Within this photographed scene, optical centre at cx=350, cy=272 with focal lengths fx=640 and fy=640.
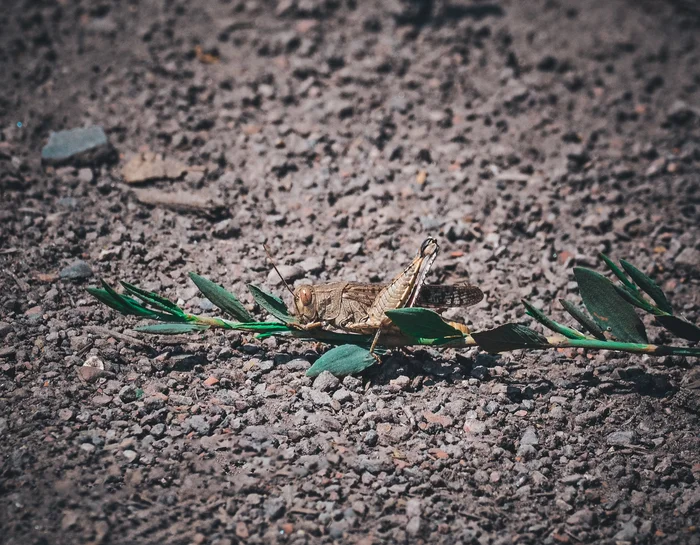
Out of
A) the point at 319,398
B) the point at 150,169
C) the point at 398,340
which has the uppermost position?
the point at 150,169

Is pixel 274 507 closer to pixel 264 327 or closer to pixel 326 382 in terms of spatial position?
pixel 326 382

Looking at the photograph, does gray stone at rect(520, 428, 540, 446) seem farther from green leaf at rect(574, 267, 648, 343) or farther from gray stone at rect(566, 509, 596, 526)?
green leaf at rect(574, 267, 648, 343)

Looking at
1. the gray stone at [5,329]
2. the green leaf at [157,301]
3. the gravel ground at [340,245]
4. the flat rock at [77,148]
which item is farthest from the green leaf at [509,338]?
the flat rock at [77,148]

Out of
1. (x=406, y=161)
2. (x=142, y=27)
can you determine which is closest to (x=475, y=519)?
(x=406, y=161)

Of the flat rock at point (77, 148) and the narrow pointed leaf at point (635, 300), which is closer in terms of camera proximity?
the narrow pointed leaf at point (635, 300)

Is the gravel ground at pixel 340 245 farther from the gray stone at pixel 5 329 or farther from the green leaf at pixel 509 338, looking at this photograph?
the green leaf at pixel 509 338

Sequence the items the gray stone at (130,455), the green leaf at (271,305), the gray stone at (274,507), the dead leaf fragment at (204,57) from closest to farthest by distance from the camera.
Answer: the gray stone at (274,507) < the gray stone at (130,455) < the green leaf at (271,305) < the dead leaf fragment at (204,57)

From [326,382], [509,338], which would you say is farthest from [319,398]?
[509,338]
